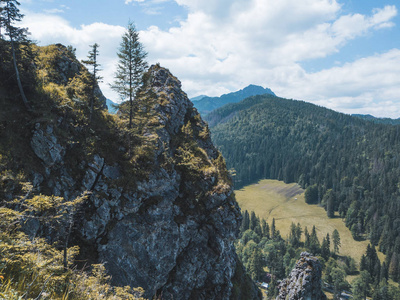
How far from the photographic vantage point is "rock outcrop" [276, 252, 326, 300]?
37.1 meters

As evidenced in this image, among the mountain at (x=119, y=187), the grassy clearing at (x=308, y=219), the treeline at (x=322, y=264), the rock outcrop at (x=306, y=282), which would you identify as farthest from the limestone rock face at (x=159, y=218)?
the grassy clearing at (x=308, y=219)

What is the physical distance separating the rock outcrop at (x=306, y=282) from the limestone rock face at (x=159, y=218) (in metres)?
7.96

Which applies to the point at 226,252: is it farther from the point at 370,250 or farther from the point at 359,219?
the point at 359,219

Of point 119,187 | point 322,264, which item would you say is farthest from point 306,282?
point 322,264

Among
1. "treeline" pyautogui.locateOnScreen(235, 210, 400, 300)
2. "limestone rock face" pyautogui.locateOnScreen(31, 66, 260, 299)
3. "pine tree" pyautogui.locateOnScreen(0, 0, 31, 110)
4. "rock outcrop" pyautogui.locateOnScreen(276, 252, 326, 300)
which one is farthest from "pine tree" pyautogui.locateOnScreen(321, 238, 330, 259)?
"pine tree" pyautogui.locateOnScreen(0, 0, 31, 110)

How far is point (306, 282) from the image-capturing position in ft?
122

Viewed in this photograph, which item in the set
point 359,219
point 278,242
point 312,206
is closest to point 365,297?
point 278,242

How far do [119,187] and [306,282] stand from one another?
3483cm

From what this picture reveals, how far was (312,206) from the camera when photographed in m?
194

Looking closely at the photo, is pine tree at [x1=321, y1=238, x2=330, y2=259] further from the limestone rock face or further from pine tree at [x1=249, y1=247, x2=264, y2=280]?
the limestone rock face

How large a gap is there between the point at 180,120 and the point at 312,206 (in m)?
193

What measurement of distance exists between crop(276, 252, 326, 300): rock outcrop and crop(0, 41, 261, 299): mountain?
31.3 ft

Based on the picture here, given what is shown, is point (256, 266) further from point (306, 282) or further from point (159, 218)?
point (159, 218)

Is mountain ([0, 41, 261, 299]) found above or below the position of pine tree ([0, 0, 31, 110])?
below
